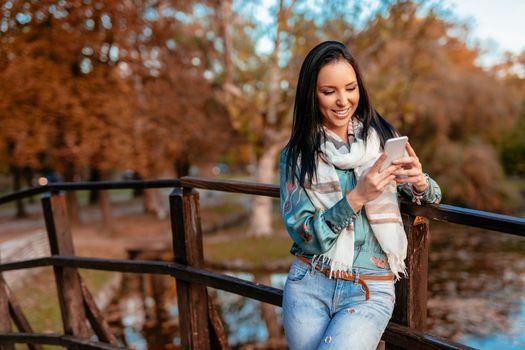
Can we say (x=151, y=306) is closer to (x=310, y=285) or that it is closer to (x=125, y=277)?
(x=125, y=277)

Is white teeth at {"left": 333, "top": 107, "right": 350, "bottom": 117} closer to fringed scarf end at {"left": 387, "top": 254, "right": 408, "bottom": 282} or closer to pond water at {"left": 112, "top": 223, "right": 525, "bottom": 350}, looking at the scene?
fringed scarf end at {"left": 387, "top": 254, "right": 408, "bottom": 282}

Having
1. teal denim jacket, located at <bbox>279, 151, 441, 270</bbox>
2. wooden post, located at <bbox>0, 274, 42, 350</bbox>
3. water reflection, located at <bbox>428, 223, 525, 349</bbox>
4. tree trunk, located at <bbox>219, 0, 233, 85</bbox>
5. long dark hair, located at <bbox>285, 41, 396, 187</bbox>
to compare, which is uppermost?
tree trunk, located at <bbox>219, 0, 233, 85</bbox>

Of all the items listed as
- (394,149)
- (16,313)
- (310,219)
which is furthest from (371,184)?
(16,313)

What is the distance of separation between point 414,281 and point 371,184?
1.54 ft

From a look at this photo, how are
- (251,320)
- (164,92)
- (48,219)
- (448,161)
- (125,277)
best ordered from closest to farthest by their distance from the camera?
(48,219) → (251,320) → (125,277) → (164,92) → (448,161)

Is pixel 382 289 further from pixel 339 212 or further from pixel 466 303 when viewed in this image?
pixel 466 303

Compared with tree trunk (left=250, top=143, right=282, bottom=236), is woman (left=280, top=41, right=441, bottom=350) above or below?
above

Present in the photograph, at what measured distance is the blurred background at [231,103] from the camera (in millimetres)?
12766

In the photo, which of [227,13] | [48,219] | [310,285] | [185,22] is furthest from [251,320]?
[185,22]

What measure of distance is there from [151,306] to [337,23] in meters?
8.41

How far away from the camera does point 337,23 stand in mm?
13180

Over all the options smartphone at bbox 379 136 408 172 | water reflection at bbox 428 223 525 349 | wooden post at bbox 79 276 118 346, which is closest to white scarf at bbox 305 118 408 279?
smartphone at bbox 379 136 408 172

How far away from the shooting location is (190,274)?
246cm

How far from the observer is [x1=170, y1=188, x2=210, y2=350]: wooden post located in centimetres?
246
